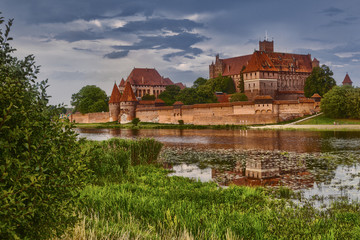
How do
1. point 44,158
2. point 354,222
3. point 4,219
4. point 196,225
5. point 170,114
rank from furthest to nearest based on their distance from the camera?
point 170,114 → point 354,222 → point 196,225 → point 44,158 → point 4,219

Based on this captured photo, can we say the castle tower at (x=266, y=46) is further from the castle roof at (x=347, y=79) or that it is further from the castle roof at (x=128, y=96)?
the castle roof at (x=128, y=96)

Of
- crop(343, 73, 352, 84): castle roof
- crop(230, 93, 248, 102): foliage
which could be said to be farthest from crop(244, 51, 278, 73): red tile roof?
crop(343, 73, 352, 84): castle roof

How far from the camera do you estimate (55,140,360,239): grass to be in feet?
12.2

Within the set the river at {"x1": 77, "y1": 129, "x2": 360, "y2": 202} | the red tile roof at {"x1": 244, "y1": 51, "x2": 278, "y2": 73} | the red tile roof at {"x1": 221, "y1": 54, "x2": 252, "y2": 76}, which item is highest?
the red tile roof at {"x1": 221, "y1": 54, "x2": 252, "y2": 76}

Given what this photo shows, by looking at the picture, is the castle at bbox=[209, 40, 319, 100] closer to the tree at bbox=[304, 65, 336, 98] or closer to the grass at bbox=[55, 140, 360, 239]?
the tree at bbox=[304, 65, 336, 98]

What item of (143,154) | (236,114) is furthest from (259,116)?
(143,154)

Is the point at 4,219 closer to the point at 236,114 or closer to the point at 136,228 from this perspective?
the point at 136,228

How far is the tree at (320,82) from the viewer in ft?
161

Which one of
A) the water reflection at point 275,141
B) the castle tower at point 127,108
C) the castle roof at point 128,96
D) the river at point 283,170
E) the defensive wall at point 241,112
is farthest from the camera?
the castle roof at point 128,96

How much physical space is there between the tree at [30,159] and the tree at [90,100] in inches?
2332

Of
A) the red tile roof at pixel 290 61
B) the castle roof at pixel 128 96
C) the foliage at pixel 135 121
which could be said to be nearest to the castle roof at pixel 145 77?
the castle roof at pixel 128 96

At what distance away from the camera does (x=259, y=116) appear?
39531 mm

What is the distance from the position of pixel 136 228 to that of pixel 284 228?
1697 mm

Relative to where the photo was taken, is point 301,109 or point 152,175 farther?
point 301,109
